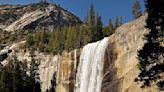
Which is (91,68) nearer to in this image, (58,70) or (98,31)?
(58,70)

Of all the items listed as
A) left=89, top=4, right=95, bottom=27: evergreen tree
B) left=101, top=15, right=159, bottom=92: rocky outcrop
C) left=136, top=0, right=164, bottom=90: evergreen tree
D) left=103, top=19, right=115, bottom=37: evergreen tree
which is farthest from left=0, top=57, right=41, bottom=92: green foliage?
left=136, top=0, right=164, bottom=90: evergreen tree

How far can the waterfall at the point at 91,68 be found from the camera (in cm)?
8719

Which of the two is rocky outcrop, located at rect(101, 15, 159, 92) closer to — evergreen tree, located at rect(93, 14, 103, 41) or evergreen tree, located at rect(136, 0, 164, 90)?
evergreen tree, located at rect(136, 0, 164, 90)

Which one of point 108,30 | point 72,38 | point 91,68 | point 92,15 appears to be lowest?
point 91,68

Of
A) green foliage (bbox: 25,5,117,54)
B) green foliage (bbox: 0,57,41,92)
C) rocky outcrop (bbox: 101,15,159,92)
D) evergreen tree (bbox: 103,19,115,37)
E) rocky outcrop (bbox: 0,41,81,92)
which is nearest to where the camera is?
rocky outcrop (bbox: 101,15,159,92)

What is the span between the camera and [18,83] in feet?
378

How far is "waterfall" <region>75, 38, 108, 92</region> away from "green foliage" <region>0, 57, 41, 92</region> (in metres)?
21.1

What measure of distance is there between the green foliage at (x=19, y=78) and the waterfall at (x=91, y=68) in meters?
21.1

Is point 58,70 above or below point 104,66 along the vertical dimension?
above

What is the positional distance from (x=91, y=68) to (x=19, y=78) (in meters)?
31.2

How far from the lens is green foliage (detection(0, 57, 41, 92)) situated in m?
114

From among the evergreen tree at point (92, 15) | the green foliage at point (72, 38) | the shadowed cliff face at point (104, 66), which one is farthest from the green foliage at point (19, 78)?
the evergreen tree at point (92, 15)

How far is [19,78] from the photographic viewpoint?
4589 inches

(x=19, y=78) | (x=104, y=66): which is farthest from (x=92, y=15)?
(x=104, y=66)
